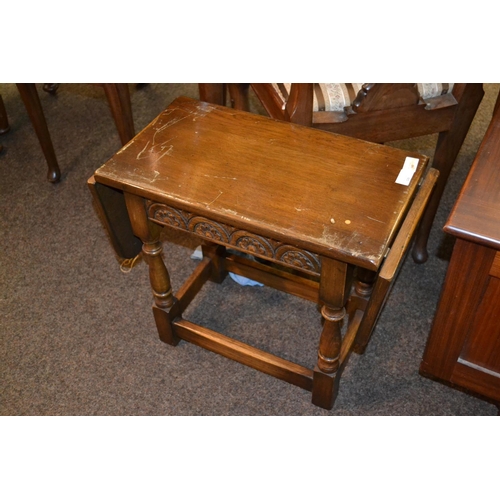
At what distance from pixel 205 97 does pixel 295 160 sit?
47 centimetres

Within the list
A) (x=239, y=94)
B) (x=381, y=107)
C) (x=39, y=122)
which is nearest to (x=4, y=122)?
(x=39, y=122)

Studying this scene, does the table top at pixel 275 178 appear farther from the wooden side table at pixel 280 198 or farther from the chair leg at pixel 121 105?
the chair leg at pixel 121 105

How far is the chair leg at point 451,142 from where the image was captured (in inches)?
56.6

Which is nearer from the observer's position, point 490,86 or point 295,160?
point 295,160

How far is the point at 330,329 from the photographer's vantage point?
1.21 meters

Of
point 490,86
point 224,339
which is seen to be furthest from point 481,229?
point 490,86

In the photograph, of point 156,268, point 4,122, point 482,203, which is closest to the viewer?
point 482,203

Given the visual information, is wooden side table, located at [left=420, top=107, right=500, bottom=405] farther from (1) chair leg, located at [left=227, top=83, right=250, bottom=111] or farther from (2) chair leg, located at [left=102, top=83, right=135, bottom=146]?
(2) chair leg, located at [left=102, top=83, right=135, bottom=146]

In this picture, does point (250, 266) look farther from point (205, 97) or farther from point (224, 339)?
point (205, 97)

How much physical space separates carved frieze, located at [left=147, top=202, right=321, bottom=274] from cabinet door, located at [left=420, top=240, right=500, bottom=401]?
0.89 feet

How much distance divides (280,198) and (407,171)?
0.89 ft

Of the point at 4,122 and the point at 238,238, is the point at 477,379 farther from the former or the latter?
the point at 4,122

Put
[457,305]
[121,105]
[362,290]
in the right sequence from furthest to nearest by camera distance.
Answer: [121,105]
[362,290]
[457,305]

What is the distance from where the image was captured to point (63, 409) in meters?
1.46
